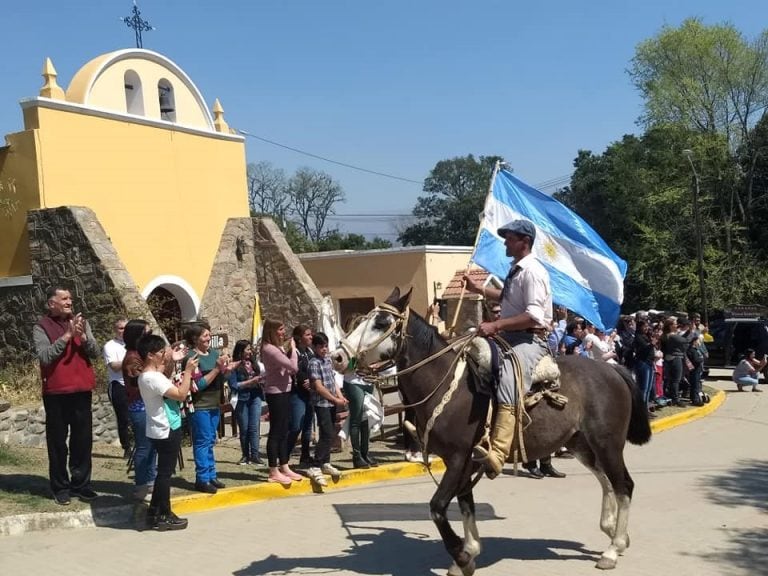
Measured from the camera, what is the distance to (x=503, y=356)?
6.32 m

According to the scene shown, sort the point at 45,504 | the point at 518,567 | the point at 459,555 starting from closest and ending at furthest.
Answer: the point at 459,555 < the point at 518,567 < the point at 45,504

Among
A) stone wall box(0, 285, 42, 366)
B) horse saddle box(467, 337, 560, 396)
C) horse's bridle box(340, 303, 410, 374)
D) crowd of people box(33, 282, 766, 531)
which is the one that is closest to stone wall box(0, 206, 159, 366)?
stone wall box(0, 285, 42, 366)

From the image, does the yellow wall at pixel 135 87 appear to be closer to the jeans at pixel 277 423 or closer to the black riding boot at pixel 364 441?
the jeans at pixel 277 423

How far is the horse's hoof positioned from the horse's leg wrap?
3.80ft

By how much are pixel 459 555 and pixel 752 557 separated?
260cm

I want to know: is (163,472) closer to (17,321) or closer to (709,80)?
(17,321)

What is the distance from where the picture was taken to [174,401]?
25.8 feet

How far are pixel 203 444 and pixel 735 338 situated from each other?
63.5 ft

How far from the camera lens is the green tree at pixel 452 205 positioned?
8125cm

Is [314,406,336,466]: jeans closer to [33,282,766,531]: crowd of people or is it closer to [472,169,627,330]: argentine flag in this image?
[33,282,766,531]: crowd of people

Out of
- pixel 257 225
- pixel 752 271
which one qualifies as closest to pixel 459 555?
pixel 257 225

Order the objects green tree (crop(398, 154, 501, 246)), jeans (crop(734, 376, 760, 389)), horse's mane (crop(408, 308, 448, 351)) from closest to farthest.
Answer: horse's mane (crop(408, 308, 448, 351)) → jeans (crop(734, 376, 760, 389)) → green tree (crop(398, 154, 501, 246))

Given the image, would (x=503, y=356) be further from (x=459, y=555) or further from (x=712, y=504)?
(x=712, y=504)

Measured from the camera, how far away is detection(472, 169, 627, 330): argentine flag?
10523 mm
